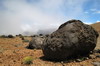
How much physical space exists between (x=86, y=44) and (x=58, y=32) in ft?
8.43

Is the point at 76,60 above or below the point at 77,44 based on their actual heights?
below

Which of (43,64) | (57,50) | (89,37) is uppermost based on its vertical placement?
(89,37)

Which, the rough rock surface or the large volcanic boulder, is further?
the rough rock surface

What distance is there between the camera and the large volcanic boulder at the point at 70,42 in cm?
1259

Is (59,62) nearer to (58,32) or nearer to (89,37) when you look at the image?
(58,32)

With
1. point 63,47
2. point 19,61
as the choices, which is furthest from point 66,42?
point 19,61

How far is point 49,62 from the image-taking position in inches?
499

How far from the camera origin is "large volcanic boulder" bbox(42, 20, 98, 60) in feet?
41.3

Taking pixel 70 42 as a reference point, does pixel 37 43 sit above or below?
below

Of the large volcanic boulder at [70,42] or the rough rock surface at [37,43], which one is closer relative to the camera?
the large volcanic boulder at [70,42]

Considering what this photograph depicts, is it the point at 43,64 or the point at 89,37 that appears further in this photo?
the point at 89,37

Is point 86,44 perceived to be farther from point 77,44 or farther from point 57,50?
point 57,50

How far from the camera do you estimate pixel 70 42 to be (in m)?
12.5

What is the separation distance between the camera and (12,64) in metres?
12.3
